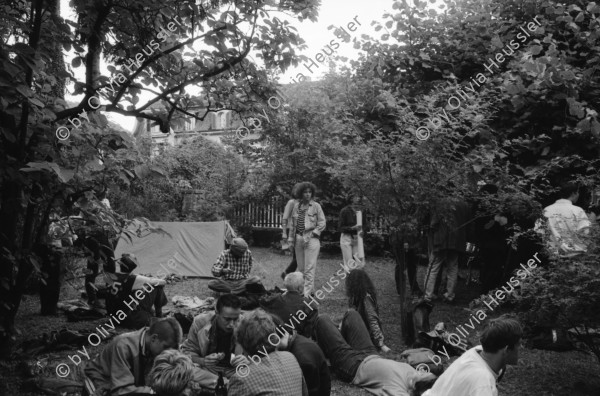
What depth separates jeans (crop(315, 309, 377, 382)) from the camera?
17.6 feet

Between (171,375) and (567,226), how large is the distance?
165 inches

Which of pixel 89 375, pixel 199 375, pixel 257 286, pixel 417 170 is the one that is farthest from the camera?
pixel 257 286

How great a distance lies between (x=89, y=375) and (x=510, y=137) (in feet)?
23.3

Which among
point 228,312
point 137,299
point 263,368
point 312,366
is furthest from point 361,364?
point 137,299

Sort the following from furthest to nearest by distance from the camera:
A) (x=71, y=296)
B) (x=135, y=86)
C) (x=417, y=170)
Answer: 1. (x=71, y=296)
2. (x=417, y=170)
3. (x=135, y=86)

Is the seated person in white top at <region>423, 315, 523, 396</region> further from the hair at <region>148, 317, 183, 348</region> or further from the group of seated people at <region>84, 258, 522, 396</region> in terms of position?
the hair at <region>148, 317, 183, 348</region>

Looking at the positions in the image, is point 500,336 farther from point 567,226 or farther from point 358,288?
point 358,288

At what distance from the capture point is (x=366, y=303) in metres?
6.29

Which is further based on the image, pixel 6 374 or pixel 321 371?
pixel 6 374

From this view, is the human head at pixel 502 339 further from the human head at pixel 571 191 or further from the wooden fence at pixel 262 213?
the wooden fence at pixel 262 213

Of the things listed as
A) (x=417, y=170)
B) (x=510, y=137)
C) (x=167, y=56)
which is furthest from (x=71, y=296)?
(x=510, y=137)

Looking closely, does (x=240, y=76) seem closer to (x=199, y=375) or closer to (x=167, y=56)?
(x=167, y=56)

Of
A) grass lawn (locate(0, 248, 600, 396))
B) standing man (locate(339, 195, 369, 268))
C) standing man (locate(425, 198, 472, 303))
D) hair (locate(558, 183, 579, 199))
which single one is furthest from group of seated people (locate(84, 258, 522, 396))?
standing man (locate(339, 195, 369, 268))

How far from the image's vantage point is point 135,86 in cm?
531
